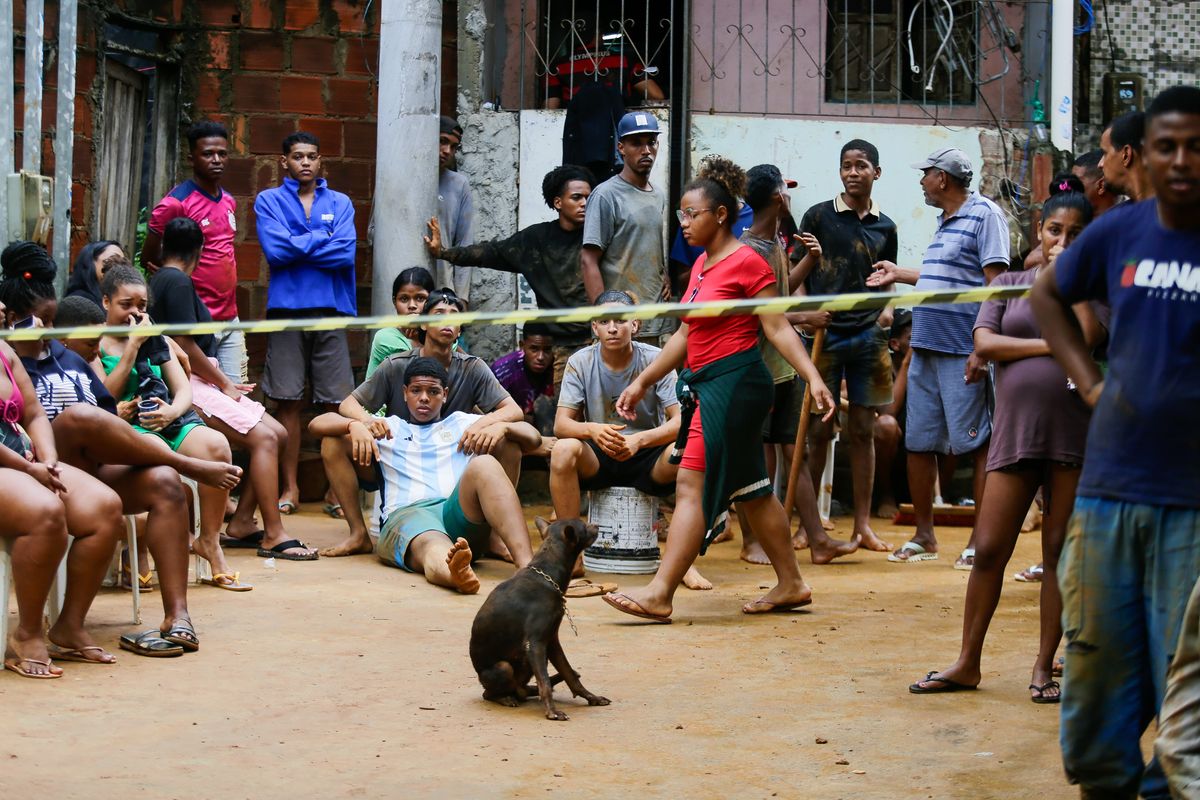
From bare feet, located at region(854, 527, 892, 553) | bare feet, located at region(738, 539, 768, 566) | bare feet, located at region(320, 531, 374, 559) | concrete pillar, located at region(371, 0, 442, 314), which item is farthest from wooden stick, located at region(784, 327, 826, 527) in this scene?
concrete pillar, located at region(371, 0, 442, 314)

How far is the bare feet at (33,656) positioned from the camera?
5.65 metres

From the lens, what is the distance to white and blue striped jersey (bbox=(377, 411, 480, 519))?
8.14 metres

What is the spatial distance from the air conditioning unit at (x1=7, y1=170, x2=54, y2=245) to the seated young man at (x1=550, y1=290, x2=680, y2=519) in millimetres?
2707

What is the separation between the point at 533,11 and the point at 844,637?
20.5ft

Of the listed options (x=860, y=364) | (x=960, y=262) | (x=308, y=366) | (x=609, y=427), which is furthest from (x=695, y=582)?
(x=308, y=366)

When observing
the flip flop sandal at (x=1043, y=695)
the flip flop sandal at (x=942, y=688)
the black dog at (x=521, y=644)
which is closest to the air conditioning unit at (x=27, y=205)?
the black dog at (x=521, y=644)

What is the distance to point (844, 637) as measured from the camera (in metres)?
6.55

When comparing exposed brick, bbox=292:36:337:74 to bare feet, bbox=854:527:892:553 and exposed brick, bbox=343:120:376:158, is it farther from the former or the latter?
bare feet, bbox=854:527:892:553

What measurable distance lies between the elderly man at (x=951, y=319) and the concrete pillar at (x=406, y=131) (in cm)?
312

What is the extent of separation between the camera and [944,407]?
8.27 metres

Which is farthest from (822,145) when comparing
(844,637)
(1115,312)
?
(1115,312)

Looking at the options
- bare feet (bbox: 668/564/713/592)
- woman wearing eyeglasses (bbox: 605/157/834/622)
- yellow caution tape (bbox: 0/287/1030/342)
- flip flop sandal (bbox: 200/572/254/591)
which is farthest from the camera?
bare feet (bbox: 668/564/713/592)

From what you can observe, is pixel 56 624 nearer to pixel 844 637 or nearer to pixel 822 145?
pixel 844 637

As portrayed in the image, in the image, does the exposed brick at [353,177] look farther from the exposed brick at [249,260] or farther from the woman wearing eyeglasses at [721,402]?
the woman wearing eyeglasses at [721,402]
